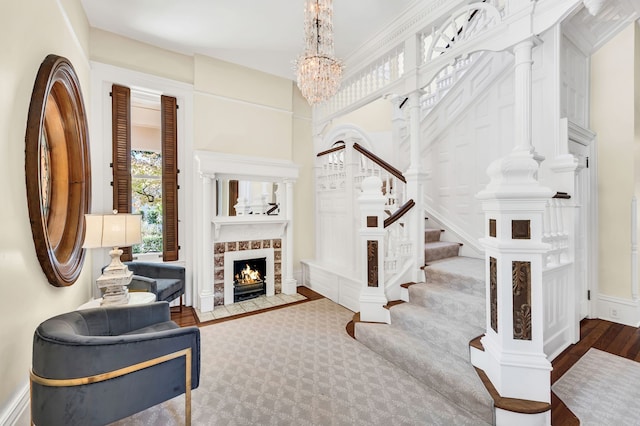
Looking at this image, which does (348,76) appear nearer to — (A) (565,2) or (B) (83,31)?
(A) (565,2)

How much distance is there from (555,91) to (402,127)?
243 centimetres

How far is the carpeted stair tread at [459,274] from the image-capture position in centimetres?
272

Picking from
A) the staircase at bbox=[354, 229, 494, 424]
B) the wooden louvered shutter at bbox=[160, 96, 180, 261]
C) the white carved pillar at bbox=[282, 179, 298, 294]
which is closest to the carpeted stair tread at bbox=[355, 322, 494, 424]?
the staircase at bbox=[354, 229, 494, 424]

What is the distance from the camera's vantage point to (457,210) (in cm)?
393

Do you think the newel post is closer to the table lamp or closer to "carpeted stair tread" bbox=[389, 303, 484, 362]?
"carpeted stair tread" bbox=[389, 303, 484, 362]

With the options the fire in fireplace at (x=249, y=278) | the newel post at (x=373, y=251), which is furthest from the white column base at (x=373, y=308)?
the fire in fireplace at (x=249, y=278)

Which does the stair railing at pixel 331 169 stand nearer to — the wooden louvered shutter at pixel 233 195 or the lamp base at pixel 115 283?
the wooden louvered shutter at pixel 233 195

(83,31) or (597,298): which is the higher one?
(83,31)

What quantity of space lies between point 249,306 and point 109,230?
7.54ft

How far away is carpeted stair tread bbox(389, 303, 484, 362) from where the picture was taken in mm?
2330

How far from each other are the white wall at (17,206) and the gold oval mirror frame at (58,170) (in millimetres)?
47

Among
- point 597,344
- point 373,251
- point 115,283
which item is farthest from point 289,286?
point 597,344

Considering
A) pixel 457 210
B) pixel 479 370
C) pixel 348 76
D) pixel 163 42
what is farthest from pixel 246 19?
pixel 479 370

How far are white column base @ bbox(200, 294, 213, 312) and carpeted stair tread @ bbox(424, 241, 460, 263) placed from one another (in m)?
3.07
